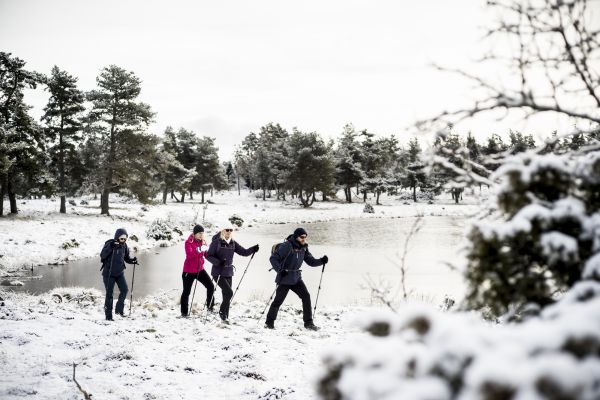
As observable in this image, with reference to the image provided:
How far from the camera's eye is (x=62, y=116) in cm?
3127

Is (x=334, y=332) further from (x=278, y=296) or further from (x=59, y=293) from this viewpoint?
(x=59, y=293)

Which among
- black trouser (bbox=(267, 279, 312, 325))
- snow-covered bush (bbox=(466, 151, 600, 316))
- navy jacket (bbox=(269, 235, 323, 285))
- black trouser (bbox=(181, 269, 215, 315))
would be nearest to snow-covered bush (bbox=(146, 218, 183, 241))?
black trouser (bbox=(181, 269, 215, 315))

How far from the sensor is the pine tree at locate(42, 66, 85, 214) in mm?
30781

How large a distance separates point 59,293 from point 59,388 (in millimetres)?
7270

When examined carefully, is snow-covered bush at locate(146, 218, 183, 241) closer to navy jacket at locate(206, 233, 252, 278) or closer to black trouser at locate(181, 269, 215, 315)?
black trouser at locate(181, 269, 215, 315)

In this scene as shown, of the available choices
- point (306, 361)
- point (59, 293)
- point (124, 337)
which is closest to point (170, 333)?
point (124, 337)

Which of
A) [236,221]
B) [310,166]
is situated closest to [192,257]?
[236,221]

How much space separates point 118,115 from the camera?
32.2 meters

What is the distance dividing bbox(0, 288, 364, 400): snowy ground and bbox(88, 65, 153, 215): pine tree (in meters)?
23.7

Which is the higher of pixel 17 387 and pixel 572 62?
pixel 572 62

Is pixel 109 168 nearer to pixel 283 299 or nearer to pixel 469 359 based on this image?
pixel 283 299

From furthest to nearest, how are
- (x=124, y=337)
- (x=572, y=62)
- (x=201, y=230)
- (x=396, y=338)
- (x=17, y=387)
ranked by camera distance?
(x=201, y=230) < (x=124, y=337) < (x=17, y=387) < (x=572, y=62) < (x=396, y=338)

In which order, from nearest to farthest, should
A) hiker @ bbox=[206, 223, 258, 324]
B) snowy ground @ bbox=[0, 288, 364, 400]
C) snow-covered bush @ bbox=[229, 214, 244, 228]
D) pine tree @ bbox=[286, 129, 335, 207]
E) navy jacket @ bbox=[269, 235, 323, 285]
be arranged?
snowy ground @ bbox=[0, 288, 364, 400], navy jacket @ bbox=[269, 235, 323, 285], hiker @ bbox=[206, 223, 258, 324], snow-covered bush @ bbox=[229, 214, 244, 228], pine tree @ bbox=[286, 129, 335, 207]

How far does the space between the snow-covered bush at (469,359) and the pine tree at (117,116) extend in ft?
109
